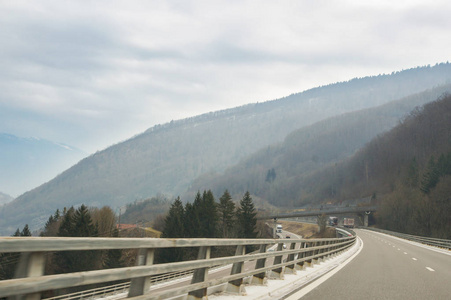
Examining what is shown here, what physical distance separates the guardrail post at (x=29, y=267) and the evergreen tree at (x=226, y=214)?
85.6 meters

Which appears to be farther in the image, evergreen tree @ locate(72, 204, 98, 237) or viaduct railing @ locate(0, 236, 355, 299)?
evergreen tree @ locate(72, 204, 98, 237)

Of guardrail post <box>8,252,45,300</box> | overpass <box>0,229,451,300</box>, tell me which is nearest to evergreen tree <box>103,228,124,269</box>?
overpass <box>0,229,451,300</box>

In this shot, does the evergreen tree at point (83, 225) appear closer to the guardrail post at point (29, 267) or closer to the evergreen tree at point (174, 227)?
the evergreen tree at point (174, 227)

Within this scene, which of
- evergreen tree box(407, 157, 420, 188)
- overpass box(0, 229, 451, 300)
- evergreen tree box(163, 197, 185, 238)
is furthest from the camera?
evergreen tree box(407, 157, 420, 188)

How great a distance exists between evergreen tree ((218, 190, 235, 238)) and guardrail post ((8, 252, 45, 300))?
8561 cm

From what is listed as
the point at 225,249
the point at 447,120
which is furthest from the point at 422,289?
the point at 447,120

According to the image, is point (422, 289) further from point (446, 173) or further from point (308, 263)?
point (446, 173)

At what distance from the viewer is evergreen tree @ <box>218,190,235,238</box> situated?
290 ft

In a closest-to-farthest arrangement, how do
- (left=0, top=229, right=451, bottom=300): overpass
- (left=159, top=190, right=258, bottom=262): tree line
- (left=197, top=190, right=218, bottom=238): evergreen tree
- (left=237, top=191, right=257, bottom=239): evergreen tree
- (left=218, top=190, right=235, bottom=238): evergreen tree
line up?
1. (left=0, top=229, right=451, bottom=300): overpass
2. (left=159, top=190, right=258, bottom=262): tree line
3. (left=197, top=190, right=218, bottom=238): evergreen tree
4. (left=237, top=191, right=257, bottom=239): evergreen tree
5. (left=218, top=190, right=235, bottom=238): evergreen tree

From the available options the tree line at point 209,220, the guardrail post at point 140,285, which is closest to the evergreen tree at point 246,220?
the tree line at point 209,220

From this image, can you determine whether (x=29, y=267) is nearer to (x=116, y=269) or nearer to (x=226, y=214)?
(x=116, y=269)

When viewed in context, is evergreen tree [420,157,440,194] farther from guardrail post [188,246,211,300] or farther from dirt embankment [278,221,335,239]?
guardrail post [188,246,211,300]

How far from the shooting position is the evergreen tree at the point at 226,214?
88500mm

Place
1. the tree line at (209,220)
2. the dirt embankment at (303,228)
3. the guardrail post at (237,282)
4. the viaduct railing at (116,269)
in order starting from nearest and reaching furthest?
the viaduct railing at (116,269) < the guardrail post at (237,282) < the tree line at (209,220) < the dirt embankment at (303,228)
